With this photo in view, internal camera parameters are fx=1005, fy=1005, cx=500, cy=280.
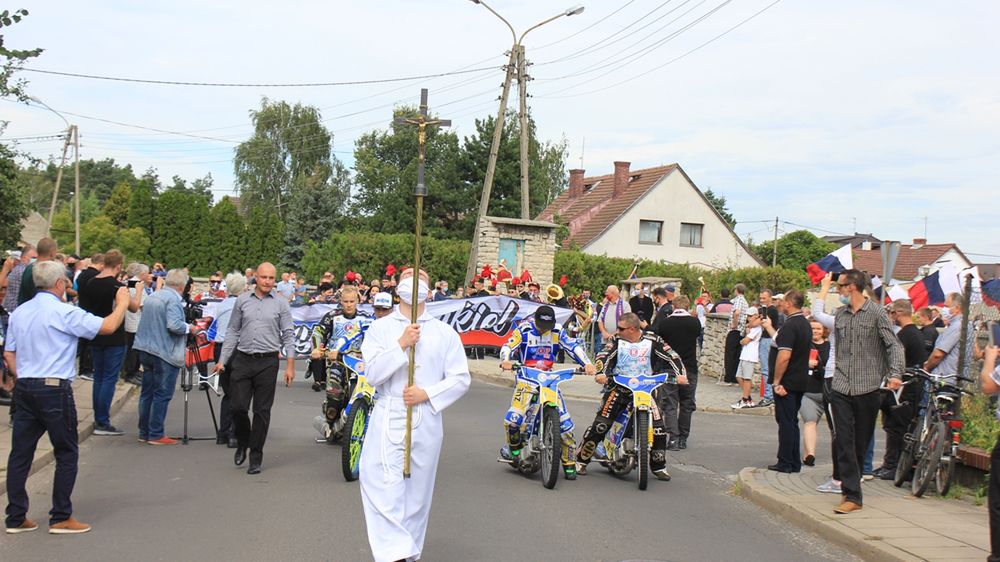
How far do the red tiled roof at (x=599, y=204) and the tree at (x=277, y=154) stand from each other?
21253 millimetres

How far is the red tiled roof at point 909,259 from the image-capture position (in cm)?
7906

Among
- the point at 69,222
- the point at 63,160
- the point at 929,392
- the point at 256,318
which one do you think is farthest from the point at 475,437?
the point at 69,222

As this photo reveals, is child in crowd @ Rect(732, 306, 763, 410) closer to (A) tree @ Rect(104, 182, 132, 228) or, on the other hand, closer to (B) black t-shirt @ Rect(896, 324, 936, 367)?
(B) black t-shirt @ Rect(896, 324, 936, 367)

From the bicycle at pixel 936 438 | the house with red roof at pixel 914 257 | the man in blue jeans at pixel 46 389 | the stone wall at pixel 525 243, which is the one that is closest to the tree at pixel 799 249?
the house with red roof at pixel 914 257

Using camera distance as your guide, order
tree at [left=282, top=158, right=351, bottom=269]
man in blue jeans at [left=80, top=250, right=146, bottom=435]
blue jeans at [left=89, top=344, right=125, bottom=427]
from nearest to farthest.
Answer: man in blue jeans at [left=80, top=250, right=146, bottom=435]
blue jeans at [left=89, top=344, right=125, bottom=427]
tree at [left=282, top=158, right=351, bottom=269]

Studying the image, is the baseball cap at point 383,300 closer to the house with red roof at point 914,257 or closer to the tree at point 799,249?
the tree at point 799,249

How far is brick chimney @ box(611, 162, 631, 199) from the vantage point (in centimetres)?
5553

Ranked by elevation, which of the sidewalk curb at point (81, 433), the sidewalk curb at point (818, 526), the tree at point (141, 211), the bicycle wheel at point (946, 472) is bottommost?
the sidewalk curb at point (81, 433)

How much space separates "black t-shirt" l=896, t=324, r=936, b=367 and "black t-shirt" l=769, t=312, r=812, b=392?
3.35 ft

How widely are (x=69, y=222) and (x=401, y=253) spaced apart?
33.6 meters

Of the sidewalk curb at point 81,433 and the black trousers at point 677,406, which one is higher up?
the black trousers at point 677,406

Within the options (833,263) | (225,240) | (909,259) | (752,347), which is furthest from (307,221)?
(909,259)

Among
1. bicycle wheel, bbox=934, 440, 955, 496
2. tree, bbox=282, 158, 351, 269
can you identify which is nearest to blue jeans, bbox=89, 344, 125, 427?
bicycle wheel, bbox=934, 440, 955, 496

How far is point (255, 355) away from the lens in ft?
32.1
